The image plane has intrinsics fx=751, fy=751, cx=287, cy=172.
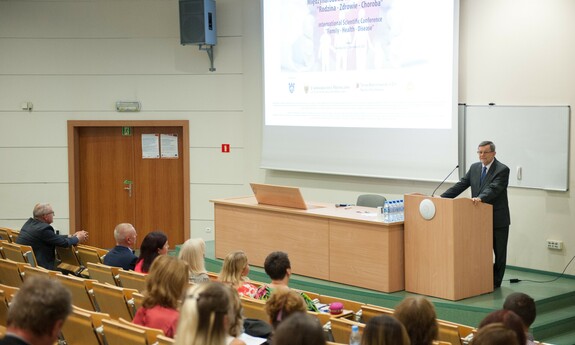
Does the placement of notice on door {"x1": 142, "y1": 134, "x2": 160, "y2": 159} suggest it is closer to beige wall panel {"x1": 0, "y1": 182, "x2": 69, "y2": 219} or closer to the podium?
beige wall panel {"x1": 0, "y1": 182, "x2": 69, "y2": 219}

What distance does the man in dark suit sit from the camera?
645 centimetres

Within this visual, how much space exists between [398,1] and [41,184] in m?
5.45

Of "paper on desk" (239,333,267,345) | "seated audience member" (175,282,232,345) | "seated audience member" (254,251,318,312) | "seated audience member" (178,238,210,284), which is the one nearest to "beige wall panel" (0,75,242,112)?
"seated audience member" (178,238,210,284)

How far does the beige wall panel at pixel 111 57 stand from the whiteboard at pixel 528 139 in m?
3.65

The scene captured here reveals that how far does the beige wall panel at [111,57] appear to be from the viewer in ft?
33.6

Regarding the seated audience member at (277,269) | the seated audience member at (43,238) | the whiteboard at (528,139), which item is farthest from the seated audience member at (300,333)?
the whiteboard at (528,139)

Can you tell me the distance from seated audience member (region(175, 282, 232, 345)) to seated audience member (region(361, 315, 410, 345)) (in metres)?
0.52

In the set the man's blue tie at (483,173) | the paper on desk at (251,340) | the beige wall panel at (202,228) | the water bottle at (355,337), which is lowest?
the beige wall panel at (202,228)

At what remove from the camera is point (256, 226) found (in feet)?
25.4

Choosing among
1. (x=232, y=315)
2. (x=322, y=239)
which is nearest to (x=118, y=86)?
(x=322, y=239)

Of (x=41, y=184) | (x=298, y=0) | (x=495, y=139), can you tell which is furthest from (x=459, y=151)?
(x=41, y=184)

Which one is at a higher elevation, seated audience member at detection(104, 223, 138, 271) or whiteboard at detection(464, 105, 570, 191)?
whiteboard at detection(464, 105, 570, 191)

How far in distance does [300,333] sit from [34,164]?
8.73 meters

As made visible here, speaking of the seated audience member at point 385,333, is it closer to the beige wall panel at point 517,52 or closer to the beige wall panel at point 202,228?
the beige wall panel at point 517,52
